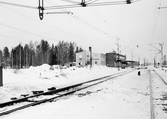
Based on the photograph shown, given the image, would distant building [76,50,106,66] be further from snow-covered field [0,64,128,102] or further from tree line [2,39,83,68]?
snow-covered field [0,64,128,102]

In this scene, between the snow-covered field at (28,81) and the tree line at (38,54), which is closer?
the snow-covered field at (28,81)

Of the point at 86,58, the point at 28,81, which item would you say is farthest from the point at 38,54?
the point at 28,81

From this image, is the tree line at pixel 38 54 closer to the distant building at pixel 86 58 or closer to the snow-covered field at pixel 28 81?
the distant building at pixel 86 58

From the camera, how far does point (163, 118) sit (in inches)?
256

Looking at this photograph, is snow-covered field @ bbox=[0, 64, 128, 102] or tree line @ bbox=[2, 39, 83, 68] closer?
snow-covered field @ bbox=[0, 64, 128, 102]

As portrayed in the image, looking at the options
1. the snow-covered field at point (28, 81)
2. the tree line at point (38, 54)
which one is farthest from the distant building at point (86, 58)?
the snow-covered field at point (28, 81)

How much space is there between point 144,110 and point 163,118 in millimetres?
1132

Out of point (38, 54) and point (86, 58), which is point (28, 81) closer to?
point (86, 58)

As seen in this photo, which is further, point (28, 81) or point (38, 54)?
point (38, 54)

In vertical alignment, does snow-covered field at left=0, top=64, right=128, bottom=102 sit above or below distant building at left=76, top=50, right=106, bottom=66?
below

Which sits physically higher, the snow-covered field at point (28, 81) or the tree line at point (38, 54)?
the tree line at point (38, 54)

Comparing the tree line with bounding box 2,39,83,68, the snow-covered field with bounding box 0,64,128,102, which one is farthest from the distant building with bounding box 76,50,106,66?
the snow-covered field with bounding box 0,64,128,102

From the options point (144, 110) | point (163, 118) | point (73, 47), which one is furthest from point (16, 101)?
point (73, 47)

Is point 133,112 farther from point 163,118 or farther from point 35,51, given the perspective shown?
point 35,51
